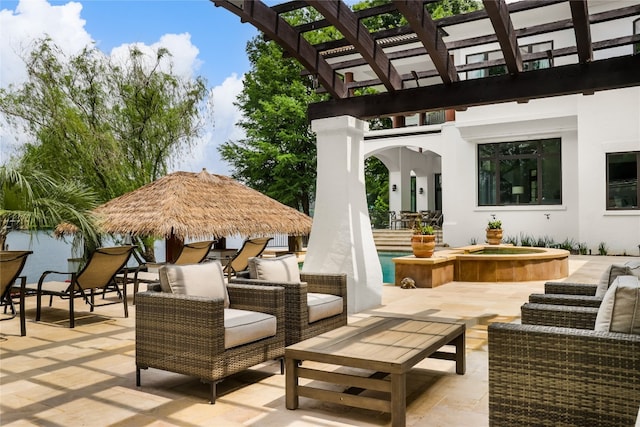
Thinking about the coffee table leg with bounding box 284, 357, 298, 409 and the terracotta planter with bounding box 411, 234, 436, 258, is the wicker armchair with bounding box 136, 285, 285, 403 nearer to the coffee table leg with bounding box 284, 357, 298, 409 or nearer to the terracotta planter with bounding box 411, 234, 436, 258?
the coffee table leg with bounding box 284, 357, 298, 409

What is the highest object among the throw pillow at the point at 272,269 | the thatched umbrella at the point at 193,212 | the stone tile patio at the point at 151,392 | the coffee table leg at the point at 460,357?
the thatched umbrella at the point at 193,212

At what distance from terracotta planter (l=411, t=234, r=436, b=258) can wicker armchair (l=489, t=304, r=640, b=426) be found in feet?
22.9

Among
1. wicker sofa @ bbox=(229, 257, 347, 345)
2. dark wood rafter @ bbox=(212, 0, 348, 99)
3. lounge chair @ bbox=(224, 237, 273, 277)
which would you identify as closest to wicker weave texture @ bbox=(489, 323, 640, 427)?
wicker sofa @ bbox=(229, 257, 347, 345)

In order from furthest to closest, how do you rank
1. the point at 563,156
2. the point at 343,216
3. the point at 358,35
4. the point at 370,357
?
the point at 563,156, the point at 343,216, the point at 358,35, the point at 370,357

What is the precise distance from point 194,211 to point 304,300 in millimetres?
5143

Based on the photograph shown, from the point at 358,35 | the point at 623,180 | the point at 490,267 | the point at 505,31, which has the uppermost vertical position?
the point at 358,35

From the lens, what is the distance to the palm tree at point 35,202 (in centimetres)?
627

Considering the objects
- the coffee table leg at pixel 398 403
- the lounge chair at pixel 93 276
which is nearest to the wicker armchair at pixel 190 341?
the coffee table leg at pixel 398 403

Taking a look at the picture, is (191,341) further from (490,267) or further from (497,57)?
(497,57)

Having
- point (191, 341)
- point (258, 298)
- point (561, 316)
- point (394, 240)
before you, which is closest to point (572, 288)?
point (561, 316)

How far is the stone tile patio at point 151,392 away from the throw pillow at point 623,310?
98 cm

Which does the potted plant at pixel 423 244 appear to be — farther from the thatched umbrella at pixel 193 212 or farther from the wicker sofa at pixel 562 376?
the wicker sofa at pixel 562 376

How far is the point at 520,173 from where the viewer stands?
52.9 feet

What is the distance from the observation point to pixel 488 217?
52.9 feet
